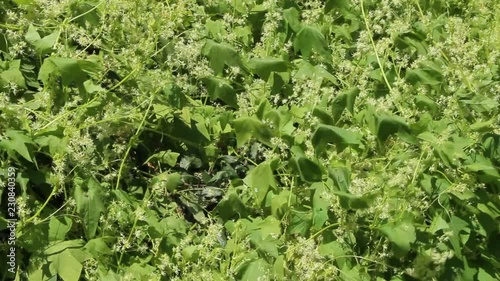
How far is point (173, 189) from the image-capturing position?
2.64 m

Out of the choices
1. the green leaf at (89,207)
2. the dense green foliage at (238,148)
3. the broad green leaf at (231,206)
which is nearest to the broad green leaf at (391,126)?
the dense green foliage at (238,148)

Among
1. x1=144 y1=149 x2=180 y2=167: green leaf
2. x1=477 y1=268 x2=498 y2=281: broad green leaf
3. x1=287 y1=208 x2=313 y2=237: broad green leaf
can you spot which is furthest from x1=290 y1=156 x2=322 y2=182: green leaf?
x1=477 y1=268 x2=498 y2=281: broad green leaf

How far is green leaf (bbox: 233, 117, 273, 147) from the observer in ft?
8.63

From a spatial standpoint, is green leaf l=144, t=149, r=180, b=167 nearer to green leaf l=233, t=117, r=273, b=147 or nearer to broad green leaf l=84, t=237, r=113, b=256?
green leaf l=233, t=117, r=273, b=147

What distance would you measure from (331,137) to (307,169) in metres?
0.13

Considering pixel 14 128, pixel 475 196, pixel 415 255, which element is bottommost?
pixel 415 255

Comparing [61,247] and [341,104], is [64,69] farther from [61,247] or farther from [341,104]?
[341,104]

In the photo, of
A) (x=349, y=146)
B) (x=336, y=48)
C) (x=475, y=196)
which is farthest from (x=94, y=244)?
(x=336, y=48)

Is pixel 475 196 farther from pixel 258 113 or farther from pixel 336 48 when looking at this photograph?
pixel 336 48

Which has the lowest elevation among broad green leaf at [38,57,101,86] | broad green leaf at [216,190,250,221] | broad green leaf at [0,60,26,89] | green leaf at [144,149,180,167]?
broad green leaf at [216,190,250,221]

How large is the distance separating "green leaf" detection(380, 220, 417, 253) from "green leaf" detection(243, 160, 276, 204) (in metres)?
0.39

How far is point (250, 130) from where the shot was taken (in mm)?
2635

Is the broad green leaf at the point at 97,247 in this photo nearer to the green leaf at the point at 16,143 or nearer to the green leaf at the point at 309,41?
the green leaf at the point at 16,143

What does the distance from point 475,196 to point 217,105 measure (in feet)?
3.16
